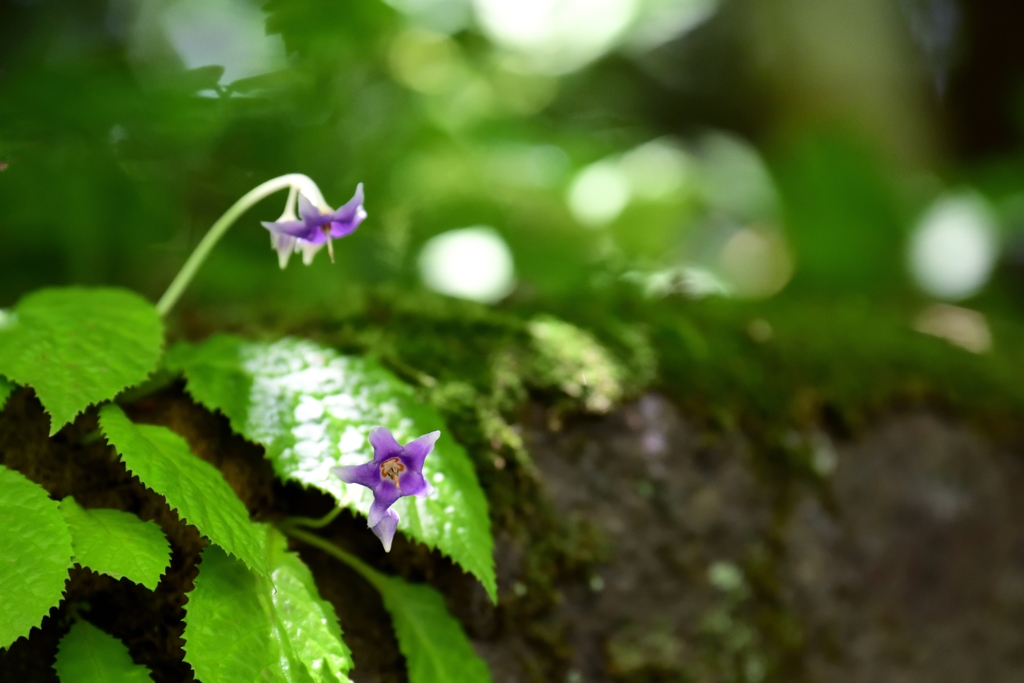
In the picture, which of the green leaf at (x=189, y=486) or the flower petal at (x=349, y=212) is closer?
Result: the green leaf at (x=189, y=486)

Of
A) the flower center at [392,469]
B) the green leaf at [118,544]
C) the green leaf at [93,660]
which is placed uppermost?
the flower center at [392,469]

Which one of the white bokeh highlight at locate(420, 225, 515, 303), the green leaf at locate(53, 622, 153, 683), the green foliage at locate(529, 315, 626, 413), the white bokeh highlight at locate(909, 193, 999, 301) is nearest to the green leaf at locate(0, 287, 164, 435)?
the green leaf at locate(53, 622, 153, 683)

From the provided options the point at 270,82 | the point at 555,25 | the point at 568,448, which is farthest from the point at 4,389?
the point at 555,25

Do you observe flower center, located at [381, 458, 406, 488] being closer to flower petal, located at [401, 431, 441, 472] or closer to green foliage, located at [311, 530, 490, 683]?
flower petal, located at [401, 431, 441, 472]

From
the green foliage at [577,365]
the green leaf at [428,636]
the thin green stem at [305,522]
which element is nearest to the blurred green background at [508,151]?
the green foliage at [577,365]

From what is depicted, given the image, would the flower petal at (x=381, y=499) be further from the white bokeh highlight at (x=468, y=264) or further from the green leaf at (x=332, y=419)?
the white bokeh highlight at (x=468, y=264)

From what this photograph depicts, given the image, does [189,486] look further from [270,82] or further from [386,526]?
[270,82]

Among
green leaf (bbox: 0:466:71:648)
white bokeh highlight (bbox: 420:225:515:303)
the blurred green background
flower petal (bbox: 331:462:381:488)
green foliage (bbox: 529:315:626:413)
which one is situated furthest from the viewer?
white bokeh highlight (bbox: 420:225:515:303)

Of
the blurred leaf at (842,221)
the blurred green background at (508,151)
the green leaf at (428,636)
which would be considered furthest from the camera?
the blurred leaf at (842,221)
